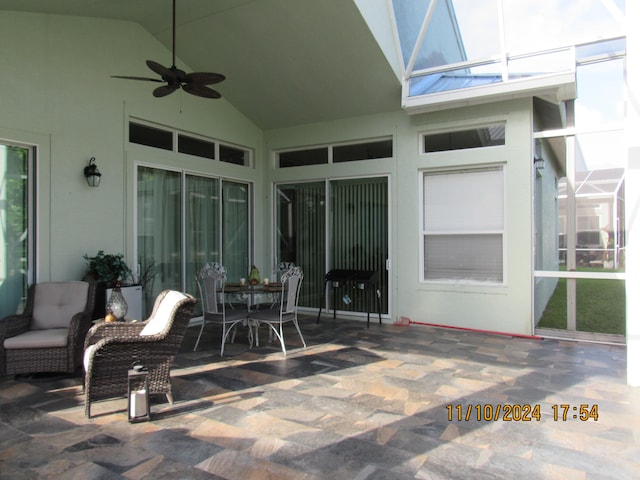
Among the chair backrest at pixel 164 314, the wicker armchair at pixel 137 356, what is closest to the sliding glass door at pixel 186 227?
the chair backrest at pixel 164 314

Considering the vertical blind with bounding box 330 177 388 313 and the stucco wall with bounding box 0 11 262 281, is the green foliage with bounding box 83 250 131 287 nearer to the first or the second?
the stucco wall with bounding box 0 11 262 281

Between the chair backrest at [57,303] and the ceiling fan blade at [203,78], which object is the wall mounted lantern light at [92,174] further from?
the ceiling fan blade at [203,78]

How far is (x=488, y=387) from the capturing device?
400 cm

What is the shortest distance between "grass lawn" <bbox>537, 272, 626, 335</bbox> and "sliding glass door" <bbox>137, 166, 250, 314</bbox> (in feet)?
16.8

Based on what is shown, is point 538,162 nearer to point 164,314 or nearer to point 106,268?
point 164,314

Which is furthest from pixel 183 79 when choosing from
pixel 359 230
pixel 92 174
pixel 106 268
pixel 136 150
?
pixel 359 230

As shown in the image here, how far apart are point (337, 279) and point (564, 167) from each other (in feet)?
12.0

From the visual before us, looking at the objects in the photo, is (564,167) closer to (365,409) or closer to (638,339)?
(638,339)

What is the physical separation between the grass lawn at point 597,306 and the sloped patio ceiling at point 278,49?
3.74 metres

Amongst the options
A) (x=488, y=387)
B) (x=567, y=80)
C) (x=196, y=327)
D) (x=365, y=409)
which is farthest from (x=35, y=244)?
(x=567, y=80)

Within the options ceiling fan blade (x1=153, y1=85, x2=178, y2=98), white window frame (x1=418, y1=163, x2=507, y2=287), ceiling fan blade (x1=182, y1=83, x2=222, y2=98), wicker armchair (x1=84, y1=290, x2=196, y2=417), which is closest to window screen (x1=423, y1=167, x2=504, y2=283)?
white window frame (x1=418, y1=163, x2=507, y2=287)

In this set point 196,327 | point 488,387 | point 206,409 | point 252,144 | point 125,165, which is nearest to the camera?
point 206,409

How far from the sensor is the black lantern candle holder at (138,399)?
3225 millimetres

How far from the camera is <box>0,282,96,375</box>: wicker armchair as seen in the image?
414 centimetres
